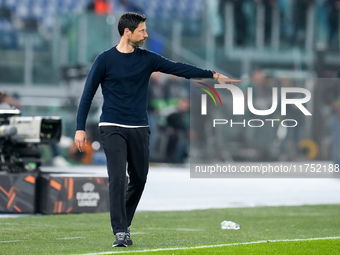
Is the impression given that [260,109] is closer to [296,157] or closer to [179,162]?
[296,157]

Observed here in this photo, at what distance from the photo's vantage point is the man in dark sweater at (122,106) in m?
6.78

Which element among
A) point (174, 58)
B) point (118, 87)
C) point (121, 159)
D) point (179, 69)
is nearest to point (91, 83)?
point (118, 87)

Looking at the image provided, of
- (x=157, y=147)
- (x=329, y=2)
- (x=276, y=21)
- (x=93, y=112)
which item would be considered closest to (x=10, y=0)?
(x=93, y=112)

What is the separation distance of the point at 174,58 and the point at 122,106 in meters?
17.5

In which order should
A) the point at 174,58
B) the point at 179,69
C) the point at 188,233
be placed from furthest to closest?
the point at 174,58 < the point at 188,233 < the point at 179,69

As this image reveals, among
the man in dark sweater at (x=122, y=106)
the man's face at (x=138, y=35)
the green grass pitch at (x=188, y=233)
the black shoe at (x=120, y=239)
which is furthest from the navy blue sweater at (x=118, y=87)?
the green grass pitch at (x=188, y=233)

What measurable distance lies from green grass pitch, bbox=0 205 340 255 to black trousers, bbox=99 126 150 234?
0.92 ft

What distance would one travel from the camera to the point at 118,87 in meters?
6.80

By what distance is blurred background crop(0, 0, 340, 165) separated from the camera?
854 inches

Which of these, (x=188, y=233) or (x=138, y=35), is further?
(x=188, y=233)

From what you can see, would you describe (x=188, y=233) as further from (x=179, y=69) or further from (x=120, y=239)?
(x=179, y=69)

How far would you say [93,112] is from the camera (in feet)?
75.2

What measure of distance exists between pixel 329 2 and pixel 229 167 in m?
8.33

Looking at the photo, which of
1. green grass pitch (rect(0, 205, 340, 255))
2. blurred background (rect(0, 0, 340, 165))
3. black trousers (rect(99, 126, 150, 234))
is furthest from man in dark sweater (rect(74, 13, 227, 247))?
blurred background (rect(0, 0, 340, 165))
